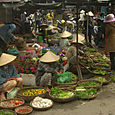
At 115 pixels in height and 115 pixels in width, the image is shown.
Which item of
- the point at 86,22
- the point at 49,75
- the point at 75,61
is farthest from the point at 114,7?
the point at 49,75

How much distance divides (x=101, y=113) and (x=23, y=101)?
170 centimetres

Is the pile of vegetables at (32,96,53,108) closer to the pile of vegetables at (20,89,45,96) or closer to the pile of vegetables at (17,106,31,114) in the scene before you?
the pile of vegetables at (17,106,31,114)

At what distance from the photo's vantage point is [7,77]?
5.50 meters

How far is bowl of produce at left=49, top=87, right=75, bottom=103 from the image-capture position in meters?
5.28

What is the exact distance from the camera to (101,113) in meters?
4.77

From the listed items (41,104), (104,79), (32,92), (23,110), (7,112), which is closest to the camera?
(7,112)

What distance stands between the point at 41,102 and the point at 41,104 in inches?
3.0

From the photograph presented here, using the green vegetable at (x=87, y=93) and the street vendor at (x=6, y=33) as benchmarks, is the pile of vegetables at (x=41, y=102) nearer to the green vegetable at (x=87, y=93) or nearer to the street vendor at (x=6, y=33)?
the green vegetable at (x=87, y=93)

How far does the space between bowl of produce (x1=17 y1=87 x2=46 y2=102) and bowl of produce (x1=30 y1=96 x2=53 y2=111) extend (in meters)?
0.19

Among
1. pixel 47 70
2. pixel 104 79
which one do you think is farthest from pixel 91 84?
pixel 47 70

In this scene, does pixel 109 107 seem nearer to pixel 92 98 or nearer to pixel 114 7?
pixel 92 98

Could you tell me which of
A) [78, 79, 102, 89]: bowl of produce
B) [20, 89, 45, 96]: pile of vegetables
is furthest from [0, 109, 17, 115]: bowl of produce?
[78, 79, 102, 89]: bowl of produce

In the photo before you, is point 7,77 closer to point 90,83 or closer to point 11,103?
point 11,103

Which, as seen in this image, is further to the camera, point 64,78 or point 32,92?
point 64,78
